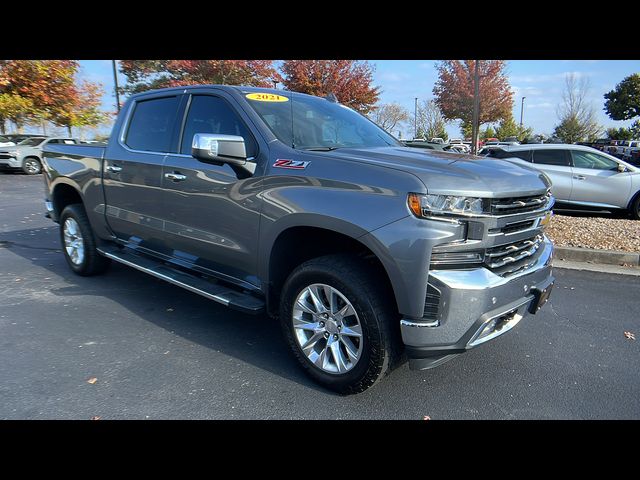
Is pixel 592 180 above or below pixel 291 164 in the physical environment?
below

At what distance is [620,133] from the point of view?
41.7m

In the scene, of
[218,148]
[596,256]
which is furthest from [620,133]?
[218,148]

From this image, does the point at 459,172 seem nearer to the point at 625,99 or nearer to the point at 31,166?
the point at 31,166

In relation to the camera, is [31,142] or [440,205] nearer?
[440,205]

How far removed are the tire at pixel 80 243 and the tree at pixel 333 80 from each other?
16582 mm

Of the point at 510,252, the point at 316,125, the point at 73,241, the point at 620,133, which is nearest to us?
the point at 510,252

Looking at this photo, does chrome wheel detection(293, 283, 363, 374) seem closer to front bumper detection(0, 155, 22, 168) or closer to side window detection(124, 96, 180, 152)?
side window detection(124, 96, 180, 152)

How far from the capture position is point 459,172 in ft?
8.51

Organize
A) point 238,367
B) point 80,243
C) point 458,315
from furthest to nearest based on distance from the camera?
point 80,243 → point 238,367 → point 458,315

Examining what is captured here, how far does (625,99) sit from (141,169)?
141 ft

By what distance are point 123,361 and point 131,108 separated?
274 cm

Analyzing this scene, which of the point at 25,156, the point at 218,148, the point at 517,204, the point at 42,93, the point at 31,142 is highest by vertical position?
the point at 42,93

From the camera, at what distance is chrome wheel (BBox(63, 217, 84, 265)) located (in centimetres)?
515
